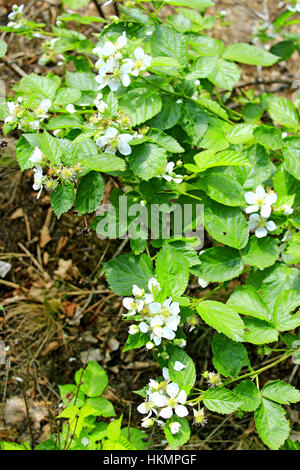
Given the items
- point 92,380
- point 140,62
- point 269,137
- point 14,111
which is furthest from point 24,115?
point 92,380

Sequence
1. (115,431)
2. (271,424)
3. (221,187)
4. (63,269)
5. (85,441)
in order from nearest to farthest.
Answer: (271,424) → (221,187) → (115,431) → (85,441) → (63,269)

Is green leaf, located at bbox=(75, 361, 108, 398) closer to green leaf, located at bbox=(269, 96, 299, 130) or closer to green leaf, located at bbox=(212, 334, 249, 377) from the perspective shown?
green leaf, located at bbox=(212, 334, 249, 377)

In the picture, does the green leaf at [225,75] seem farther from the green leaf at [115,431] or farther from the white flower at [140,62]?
the green leaf at [115,431]

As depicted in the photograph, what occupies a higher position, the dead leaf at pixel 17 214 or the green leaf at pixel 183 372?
the green leaf at pixel 183 372

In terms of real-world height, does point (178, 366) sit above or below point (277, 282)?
below

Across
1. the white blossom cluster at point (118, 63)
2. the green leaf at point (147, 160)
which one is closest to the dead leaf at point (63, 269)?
the green leaf at point (147, 160)

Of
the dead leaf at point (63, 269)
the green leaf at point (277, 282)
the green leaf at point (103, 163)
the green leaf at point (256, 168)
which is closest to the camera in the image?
the green leaf at point (103, 163)

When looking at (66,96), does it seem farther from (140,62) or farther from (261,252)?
(261,252)

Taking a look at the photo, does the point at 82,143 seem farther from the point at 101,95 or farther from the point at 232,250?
the point at 232,250
